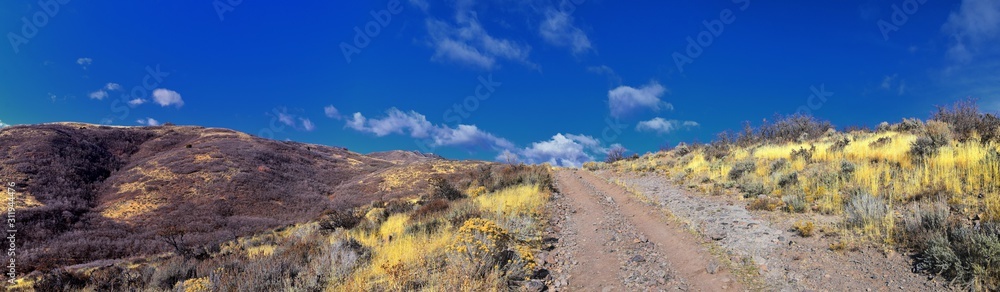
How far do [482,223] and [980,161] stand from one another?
9.95m

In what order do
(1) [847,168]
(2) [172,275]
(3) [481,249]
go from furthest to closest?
(1) [847,168] < (2) [172,275] < (3) [481,249]

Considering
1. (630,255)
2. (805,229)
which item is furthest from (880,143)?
(630,255)

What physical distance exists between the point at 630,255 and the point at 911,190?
567cm

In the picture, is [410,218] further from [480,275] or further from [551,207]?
[480,275]

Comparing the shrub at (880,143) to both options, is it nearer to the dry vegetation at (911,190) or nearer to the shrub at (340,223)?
the dry vegetation at (911,190)

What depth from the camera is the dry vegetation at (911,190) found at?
17.0ft

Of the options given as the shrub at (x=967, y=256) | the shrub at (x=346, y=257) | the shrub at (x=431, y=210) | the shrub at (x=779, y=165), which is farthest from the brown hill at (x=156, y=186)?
the shrub at (x=779, y=165)

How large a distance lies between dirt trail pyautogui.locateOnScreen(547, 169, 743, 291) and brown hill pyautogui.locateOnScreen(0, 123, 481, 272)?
49.4 feet

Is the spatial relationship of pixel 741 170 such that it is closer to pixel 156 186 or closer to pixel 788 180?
pixel 788 180

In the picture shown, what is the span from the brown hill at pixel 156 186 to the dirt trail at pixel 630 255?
15.0m

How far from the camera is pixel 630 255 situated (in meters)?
7.85

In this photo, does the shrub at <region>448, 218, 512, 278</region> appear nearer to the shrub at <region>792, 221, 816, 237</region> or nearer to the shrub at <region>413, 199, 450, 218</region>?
the shrub at <region>792, 221, 816, 237</region>

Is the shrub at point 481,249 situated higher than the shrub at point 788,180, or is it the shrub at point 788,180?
the shrub at point 788,180

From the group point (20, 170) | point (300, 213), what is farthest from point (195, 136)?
point (300, 213)
